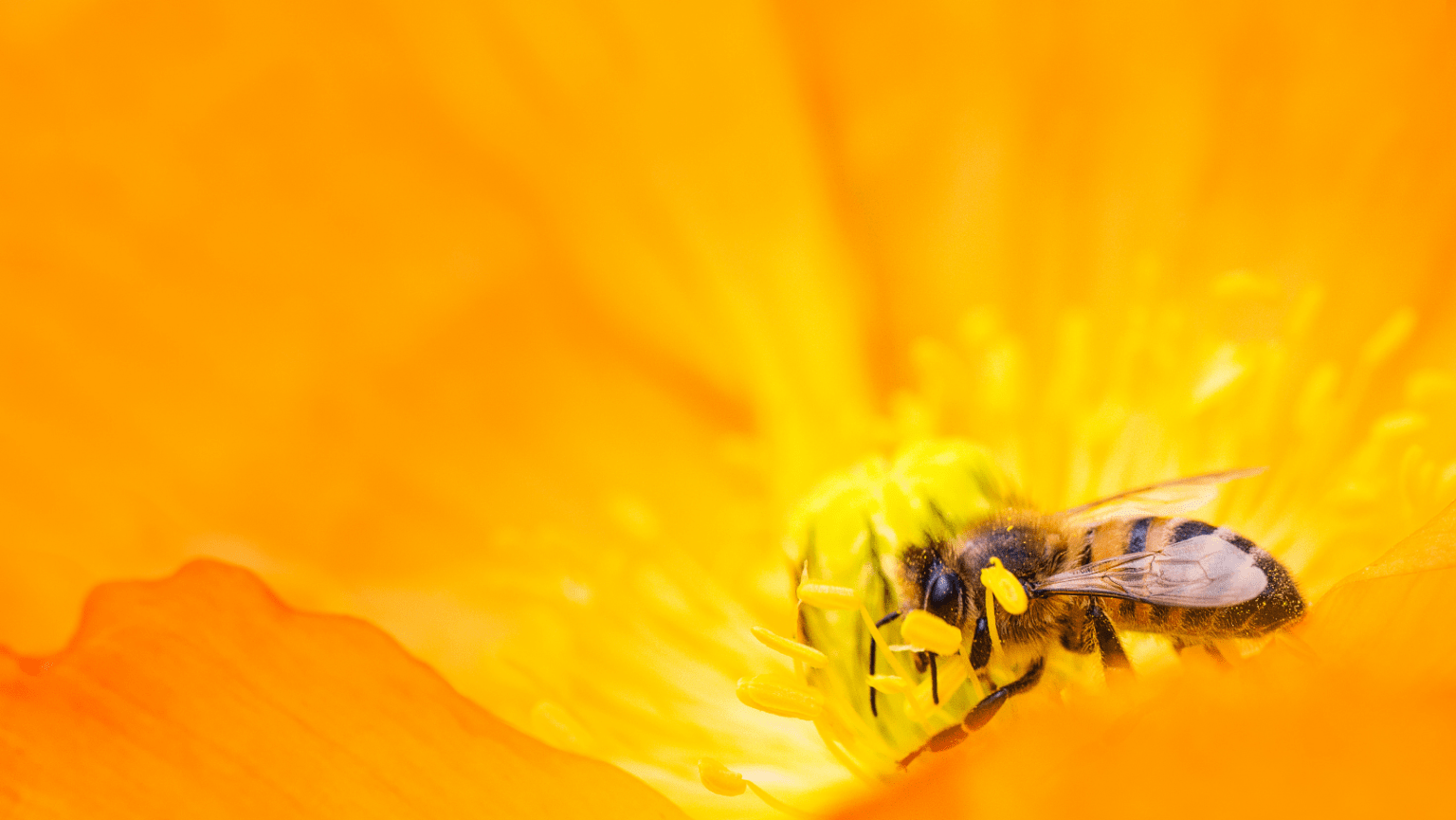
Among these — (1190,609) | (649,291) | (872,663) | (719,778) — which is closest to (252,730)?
(719,778)

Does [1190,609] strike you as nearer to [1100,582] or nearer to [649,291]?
[1100,582]

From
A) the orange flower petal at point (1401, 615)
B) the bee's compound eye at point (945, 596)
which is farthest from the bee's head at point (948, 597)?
the orange flower petal at point (1401, 615)

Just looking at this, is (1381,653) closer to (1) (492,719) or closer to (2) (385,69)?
(1) (492,719)

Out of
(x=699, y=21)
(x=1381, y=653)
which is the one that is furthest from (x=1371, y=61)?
(x=1381, y=653)

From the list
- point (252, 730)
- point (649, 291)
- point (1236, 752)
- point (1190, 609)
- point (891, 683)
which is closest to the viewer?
point (1236, 752)

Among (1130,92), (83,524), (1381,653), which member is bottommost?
(1381,653)

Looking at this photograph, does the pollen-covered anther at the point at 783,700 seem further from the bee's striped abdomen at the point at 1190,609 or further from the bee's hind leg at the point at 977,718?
the bee's striped abdomen at the point at 1190,609

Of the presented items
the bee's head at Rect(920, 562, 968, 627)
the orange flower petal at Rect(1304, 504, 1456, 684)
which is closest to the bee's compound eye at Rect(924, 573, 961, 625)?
the bee's head at Rect(920, 562, 968, 627)

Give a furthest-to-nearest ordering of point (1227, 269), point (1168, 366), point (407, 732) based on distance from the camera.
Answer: point (1227, 269), point (1168, 366), point (407, 732)

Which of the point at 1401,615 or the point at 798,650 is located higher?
the point at 798,650
